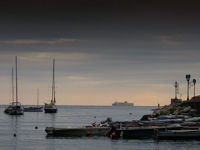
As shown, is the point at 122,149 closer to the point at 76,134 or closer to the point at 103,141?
the point at 103,141

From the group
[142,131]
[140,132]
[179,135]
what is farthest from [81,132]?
[179,135]

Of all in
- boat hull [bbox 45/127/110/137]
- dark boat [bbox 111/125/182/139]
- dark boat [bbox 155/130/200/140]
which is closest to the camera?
dark boat [bbox 155/130/200/140]

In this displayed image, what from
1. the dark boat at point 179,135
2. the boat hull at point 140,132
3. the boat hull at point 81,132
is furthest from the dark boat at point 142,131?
the boat hull at point 81,132

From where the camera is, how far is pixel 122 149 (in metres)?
80.4

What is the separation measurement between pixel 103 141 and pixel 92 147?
310 inches

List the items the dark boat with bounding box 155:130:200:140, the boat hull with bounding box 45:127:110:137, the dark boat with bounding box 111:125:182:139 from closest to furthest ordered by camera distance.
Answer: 1. the dark boat with bounding box 155:130:200:140
2. the dark boat with bounding box 111:125:182:139
3. the boat hull with bounding box 45:127:110:137

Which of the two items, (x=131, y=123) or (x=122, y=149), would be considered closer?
(x=122, y=149)

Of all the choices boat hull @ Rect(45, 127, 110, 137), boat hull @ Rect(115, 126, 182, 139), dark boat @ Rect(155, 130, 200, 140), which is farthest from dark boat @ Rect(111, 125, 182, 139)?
boat hull @ Rect(45, 127, 110, 137)

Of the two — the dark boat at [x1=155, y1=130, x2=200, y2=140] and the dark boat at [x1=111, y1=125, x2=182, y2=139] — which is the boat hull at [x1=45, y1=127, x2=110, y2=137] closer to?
the dark boat at [x1=111, y1=125, x2=182, y2=139]

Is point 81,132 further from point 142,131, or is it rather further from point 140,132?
point 142,131

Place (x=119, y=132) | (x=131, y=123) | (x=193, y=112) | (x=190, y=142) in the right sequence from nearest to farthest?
(x=190, y=142), (x=119, y=132), (x=131, y=123), (x=193, y=112)

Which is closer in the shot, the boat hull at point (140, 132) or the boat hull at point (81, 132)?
the boat hull at point (140, 132)

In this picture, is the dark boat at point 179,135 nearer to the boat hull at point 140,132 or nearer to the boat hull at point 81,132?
the boat hull at point 140,132

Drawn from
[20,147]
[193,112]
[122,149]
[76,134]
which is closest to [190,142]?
[122,149]
